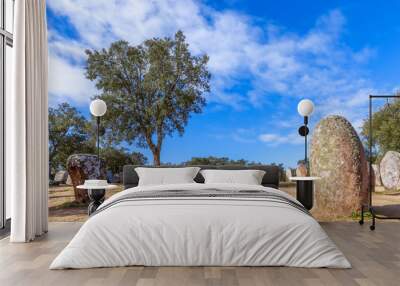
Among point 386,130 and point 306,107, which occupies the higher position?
point 306,107

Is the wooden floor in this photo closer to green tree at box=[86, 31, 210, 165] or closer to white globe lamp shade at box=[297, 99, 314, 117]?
white globe lamp shade at box=[297, 99, 314, 117]

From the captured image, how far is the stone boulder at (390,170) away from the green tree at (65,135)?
20.3 ft

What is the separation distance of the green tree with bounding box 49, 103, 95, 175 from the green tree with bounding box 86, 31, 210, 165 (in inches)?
23.3

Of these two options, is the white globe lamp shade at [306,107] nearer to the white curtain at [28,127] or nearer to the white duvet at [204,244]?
the white duvet at [204,244]

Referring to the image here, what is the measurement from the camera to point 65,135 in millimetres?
9797

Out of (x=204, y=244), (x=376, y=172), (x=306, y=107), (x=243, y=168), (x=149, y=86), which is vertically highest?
(x=149, y=86)

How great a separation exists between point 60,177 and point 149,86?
274cm

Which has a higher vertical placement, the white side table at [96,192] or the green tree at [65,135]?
the green tree at [65,135]

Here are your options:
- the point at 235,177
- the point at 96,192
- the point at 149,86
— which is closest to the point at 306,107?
the point at 235,177

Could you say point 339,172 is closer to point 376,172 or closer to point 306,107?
point 306,107

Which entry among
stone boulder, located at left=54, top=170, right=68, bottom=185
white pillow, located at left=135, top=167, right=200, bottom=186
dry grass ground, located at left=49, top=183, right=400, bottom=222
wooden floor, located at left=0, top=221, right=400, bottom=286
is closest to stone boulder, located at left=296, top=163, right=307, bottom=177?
dry grass ground, located at left=49, top=183, right=400, bottom=222

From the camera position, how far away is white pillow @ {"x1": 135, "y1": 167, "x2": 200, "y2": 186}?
19.0 ft

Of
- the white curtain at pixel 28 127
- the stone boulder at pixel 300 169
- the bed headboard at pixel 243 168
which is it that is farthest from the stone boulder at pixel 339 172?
the white curtain at pixel 28 127

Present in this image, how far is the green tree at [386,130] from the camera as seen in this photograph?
353 inches
